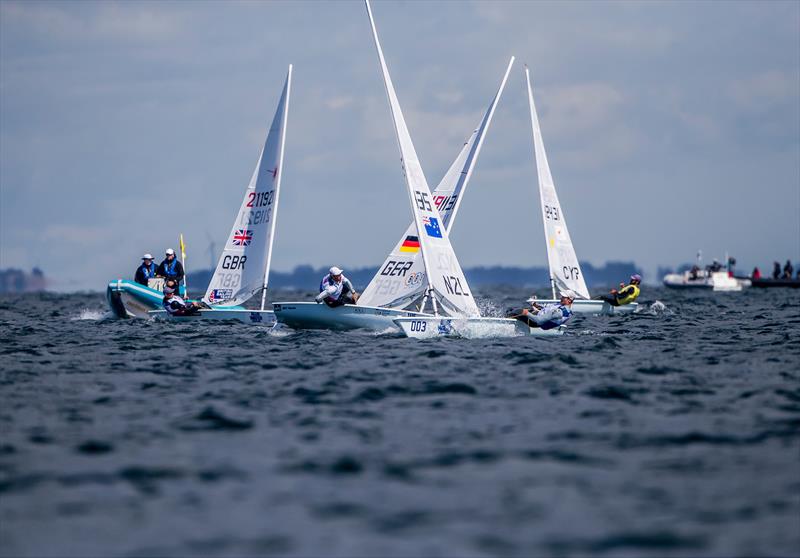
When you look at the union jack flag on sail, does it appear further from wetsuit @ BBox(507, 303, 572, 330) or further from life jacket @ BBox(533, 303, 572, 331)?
life jacket @ BBox(533, 303, 572, 331)

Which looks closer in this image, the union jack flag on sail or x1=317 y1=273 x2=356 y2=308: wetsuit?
x1=317 y1=273 x2=356 y2=308: wetsuit

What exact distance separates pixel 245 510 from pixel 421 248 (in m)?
17.5

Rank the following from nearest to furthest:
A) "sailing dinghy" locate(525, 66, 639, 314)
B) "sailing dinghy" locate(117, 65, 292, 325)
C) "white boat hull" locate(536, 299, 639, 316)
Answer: "sailing dinghy" locate(117, 65, 292, 325)
"white boat hull" locate(536, 299, 639, 316)
"sailing dinghy" locate(525, 66, 639, 314)

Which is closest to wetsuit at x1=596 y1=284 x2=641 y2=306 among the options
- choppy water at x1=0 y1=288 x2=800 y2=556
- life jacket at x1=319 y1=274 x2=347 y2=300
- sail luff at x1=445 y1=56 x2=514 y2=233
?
sail luff at x1=445 y1=56 x2=514 y2=233

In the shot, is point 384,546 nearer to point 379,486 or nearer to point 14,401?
point 379,486


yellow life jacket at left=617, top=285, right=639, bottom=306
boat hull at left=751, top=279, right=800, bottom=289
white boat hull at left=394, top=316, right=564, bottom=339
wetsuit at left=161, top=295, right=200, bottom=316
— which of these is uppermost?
boat hull at left=751, top=279, right=800, bottom=289

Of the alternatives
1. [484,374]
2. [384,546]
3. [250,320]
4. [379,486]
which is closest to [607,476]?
[379,486]

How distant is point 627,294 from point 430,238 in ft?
52.5

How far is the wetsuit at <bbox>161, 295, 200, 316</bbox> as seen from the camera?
32.6 m

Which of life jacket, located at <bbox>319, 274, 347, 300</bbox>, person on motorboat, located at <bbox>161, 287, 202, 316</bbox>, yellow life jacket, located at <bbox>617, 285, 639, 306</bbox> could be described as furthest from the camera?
yellow life jacket, located at <bbox>617, 285, 639, 306</bbox>

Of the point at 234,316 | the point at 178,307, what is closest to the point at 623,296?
the point at 234,316

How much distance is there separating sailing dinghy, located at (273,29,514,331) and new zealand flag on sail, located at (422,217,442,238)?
0.29 meters

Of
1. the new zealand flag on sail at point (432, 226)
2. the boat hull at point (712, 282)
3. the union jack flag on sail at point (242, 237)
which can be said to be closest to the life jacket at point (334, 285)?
the new zealand flag on sail at point (432, 226)

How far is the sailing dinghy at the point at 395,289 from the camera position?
26391 millimetres
